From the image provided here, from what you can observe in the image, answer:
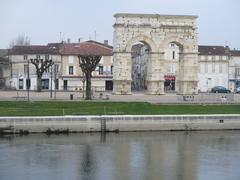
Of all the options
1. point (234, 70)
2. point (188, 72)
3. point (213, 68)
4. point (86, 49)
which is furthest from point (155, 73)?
point (234, 70)

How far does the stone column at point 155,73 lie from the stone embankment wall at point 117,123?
19.3 m

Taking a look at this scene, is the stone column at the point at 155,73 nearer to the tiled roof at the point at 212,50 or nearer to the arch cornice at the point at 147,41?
the arch cornice at the point at 147,41

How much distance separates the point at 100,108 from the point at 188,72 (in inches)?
783

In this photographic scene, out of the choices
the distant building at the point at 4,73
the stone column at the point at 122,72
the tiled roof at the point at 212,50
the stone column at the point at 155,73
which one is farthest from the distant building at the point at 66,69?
the stone column at the point at 122,72

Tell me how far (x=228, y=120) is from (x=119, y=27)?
2106 centimetres

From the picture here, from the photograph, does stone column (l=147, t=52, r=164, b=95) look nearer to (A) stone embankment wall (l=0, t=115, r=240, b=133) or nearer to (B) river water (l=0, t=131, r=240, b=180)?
(A) stone embankment wall (l=0, t=115, r=240, b=133)

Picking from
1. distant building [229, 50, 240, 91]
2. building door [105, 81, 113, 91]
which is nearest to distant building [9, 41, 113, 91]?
building door [105, 81, 113, 91]

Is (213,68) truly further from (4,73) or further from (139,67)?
(4,73)

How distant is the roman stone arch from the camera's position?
5981cm

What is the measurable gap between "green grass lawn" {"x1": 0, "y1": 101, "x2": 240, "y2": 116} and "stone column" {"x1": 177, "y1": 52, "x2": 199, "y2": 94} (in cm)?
1490

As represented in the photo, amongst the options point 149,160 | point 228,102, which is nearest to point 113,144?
point 149,160

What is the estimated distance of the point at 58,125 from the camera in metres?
38.8

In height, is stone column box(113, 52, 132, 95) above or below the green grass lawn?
above

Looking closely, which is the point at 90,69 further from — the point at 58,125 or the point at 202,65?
the point at 202,65
